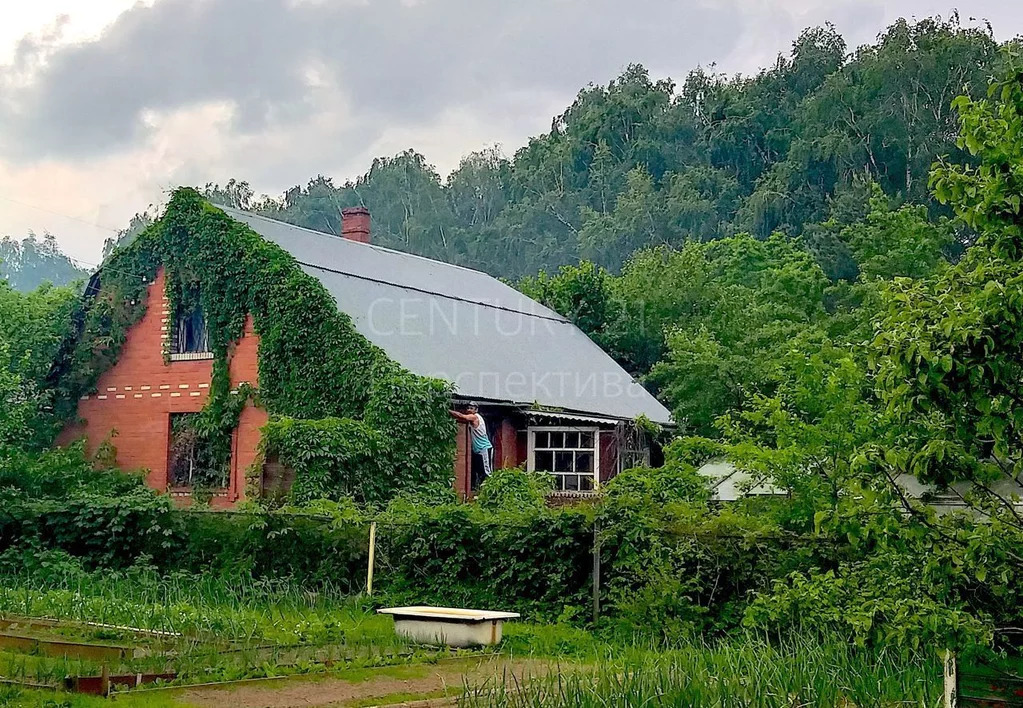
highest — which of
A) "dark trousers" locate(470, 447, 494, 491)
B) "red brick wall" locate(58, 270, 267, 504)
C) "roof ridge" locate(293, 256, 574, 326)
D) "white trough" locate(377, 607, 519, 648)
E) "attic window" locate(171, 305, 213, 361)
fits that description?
"roof ridge" locate(293, 256, 574, 326)

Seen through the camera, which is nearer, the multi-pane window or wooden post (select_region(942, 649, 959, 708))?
wooden post (select_region(942, 649, 959, 708))

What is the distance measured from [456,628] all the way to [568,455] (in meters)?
14.1

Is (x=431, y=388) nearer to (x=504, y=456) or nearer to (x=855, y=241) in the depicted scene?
(x=504, y=456)

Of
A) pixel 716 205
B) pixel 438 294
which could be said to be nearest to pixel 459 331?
pixel 438 294

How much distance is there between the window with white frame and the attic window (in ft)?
24.5

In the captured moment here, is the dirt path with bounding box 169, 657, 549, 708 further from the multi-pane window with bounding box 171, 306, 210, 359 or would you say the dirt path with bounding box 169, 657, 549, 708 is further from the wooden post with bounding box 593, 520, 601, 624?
the multi-pane window with bounding box 171, 306, 210, 359

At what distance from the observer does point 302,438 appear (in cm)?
2127

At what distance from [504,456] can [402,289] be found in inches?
187

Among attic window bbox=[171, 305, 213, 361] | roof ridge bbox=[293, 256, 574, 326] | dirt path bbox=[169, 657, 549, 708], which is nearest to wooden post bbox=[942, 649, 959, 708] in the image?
dirt path bbox=[169, 657, 549, 708]

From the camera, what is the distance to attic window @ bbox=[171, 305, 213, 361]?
25.7 metres

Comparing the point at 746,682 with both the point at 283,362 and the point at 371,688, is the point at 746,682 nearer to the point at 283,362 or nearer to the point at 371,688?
the point at 371,688

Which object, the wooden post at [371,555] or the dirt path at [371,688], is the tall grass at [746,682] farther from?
the wooden post at [371,555]

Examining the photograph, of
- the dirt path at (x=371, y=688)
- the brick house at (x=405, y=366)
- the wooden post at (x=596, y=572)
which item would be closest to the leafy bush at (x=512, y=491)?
the brick house at (x=405, y=366)

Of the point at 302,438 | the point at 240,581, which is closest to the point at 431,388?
the point at 302,438
